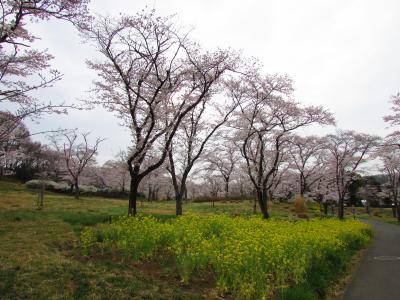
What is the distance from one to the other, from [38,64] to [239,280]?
9975mm

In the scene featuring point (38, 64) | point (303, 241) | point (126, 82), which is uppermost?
point (126, 82)

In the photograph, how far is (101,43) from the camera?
15516mm

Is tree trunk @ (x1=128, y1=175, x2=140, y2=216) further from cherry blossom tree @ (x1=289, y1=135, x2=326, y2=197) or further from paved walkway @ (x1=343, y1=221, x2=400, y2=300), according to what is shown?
cherry blossom tree @ (x1=289, y1=135, x2=326, y2=197)

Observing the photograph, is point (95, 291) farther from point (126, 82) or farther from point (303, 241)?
point (126, 82)

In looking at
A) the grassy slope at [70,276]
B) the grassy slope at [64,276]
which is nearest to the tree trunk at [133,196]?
the grassy slope at [70,276]

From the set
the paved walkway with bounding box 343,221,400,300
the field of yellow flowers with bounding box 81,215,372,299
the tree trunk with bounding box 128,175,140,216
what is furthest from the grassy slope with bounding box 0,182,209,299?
the tree trunk with bounding box 128,175,140,216

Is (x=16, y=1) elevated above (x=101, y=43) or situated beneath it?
situated beneath

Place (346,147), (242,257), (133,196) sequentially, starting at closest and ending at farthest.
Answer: (242,257) → (133,196) → (346,147)

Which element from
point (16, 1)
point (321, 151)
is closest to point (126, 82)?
point (16, 1)

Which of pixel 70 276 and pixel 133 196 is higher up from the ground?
pixel 133 196

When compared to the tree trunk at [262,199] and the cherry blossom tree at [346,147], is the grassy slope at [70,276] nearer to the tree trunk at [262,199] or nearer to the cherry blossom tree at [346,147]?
the tree trunk at [262,199]

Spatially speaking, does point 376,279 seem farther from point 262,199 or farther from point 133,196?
point 262,199

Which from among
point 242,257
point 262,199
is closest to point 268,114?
point 262,199

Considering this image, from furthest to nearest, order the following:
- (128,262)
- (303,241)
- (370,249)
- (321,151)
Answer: (321,151) → (370,249) → (303,241) → (128,262)
